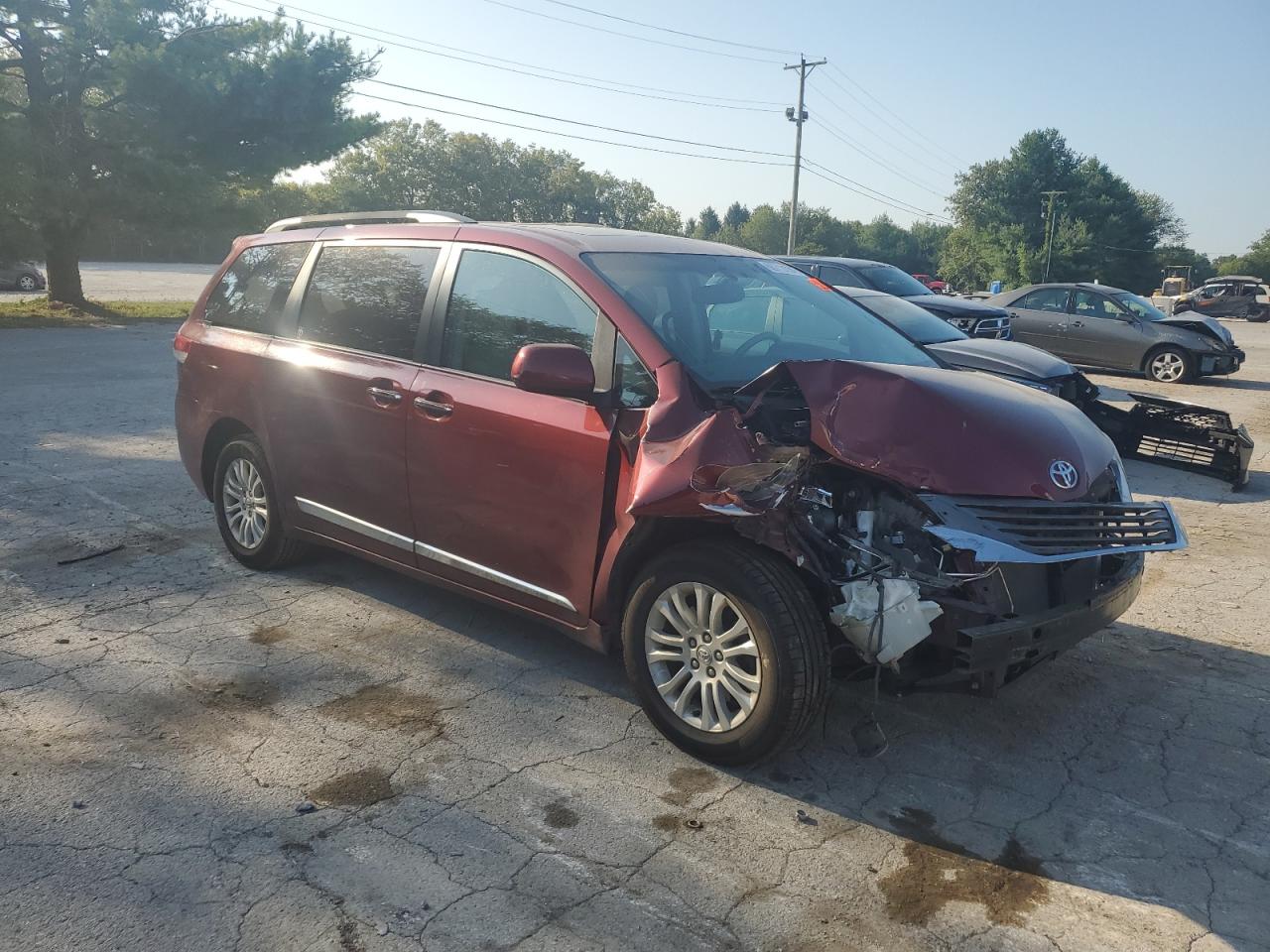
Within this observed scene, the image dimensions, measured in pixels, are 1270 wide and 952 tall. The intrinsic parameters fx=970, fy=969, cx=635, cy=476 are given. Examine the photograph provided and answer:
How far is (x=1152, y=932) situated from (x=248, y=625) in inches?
151

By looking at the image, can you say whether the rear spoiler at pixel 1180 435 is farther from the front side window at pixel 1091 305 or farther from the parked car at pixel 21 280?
the parked car at pixel 21 280

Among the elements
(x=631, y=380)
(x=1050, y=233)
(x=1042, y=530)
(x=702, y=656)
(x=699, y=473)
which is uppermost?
(x=1050, y=233)

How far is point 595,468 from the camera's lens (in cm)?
357

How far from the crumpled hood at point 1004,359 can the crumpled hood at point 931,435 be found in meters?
4.72

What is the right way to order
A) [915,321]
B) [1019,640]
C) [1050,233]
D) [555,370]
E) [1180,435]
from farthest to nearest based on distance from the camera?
[1050,233] < [915,321] < [1180,435] < [555,370] < [1019,640]

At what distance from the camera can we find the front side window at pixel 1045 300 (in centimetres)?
1620

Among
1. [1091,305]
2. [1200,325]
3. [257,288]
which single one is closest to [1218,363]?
[1200,325]

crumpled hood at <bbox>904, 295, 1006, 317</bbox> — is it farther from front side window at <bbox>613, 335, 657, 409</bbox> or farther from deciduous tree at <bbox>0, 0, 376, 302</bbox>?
deciduous tree at <bbox>0, 0, 376, 302</bbox>

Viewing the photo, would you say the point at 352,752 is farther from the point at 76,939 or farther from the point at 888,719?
the point at 888,719

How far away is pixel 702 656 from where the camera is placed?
3385mm

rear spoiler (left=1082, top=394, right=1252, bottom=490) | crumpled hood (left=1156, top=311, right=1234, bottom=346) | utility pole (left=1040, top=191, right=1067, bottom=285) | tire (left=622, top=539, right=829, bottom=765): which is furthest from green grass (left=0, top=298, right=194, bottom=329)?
utility pole (left=1040, top=191, right=1067, bottom=285)

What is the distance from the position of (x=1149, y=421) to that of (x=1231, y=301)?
33.9m

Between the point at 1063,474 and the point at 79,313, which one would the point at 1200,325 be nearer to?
the point at 1063,474

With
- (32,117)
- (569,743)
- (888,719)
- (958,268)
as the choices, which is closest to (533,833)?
(569,743)
